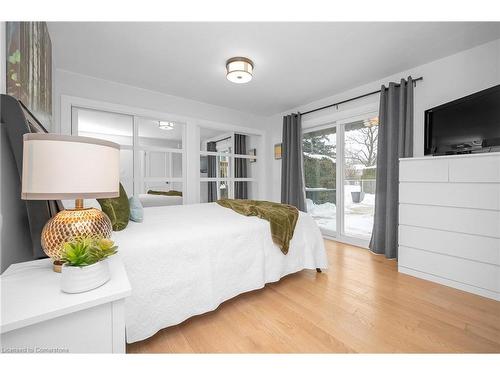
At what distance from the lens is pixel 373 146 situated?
A: 10.9 ft

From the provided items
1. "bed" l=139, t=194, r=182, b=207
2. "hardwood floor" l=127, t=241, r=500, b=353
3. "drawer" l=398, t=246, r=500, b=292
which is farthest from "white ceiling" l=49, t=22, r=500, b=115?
"hardwood floor" l=127, t=241, r=500, b=353

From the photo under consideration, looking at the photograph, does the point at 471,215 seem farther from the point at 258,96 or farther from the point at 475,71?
the point at 258,96

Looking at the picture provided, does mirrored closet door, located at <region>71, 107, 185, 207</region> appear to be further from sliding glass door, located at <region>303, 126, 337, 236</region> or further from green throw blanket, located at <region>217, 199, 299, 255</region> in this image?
sliding glass door, located at <region>303, 126, 337, 236</region>

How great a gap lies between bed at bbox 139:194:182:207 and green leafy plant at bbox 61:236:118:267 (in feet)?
9.17

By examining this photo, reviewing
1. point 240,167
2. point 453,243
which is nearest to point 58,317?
point 453,243

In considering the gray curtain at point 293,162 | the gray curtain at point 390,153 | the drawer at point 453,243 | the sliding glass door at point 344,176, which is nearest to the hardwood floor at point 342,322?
the drawer at point 453,243

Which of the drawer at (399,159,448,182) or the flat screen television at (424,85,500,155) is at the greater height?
the flat screen television at (424,85,500,155)

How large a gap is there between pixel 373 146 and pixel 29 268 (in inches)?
149

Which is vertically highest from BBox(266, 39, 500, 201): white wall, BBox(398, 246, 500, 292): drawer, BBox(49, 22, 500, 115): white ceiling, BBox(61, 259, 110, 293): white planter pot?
BBox(49, 22, 500, 115): white ceiling

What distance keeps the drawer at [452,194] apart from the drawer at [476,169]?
57mm

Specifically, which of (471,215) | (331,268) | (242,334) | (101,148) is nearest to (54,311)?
(101,148)

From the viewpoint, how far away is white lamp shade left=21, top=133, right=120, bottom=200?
2.44ft


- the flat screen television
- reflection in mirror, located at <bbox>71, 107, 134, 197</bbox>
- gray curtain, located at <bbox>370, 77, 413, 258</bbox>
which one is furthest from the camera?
reflection in mirror, located at <bbox>71, 107, 134, 197</bbox>

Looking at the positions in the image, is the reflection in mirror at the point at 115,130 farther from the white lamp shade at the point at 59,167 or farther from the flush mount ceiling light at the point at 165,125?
the white lamp shade at the point at 59,167
